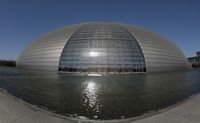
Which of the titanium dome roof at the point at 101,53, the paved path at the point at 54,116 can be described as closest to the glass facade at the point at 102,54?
the titanium dome roof at the point at 101,53

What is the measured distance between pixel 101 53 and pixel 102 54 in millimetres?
257

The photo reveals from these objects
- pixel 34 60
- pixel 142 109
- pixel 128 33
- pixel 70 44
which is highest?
pixel 128 33

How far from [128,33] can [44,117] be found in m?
26.7

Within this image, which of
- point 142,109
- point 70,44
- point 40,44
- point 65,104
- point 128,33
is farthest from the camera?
point 40,44

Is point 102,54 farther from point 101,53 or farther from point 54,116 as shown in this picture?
point 54,116

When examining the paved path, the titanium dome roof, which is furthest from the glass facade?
the paved path

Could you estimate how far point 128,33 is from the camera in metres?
29.7

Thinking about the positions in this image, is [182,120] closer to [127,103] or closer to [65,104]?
[127,103]

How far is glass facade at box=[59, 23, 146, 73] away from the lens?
25.2m

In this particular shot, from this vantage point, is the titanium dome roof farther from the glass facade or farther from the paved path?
the paved path

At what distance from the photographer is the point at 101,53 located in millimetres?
25844

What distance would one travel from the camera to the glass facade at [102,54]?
82.5 ft

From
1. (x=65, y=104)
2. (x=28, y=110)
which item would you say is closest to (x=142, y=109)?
(x=65, y=104)

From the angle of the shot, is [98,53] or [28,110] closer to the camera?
[28,110]
